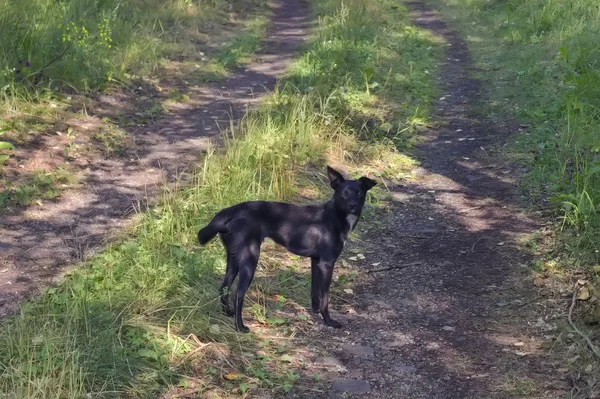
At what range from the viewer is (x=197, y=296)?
506 cm

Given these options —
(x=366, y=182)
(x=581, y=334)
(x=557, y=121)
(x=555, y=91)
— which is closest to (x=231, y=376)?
(x=366, y=182)

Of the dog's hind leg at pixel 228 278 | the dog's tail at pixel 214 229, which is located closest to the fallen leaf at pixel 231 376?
the dog's hind leg at pixel 228 278

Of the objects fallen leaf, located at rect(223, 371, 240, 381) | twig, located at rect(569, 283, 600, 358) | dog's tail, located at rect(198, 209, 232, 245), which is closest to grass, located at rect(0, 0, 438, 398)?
fallen leaf, located at rect(223, 371, 240, 381)

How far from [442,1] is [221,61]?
9214 mm

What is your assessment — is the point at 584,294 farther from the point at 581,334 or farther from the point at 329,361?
the point at 329,361

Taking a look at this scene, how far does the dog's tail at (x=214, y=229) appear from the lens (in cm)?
495

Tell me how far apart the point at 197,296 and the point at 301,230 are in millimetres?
821

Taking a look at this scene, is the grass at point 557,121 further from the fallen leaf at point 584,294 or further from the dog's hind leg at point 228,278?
the dog's hind leg at point 228,278

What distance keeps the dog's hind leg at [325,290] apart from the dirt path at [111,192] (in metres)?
1.80

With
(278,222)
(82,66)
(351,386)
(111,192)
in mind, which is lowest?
(111,192)

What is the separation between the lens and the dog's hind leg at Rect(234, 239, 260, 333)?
4.88 metres

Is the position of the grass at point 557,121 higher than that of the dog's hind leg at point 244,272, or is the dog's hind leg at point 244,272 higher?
the dog's hind leg at point 244,272

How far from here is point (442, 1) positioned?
2048 centimetres

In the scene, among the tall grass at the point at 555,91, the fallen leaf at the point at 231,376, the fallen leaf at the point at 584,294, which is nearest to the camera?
the fallen leaf at the point at 231,376
